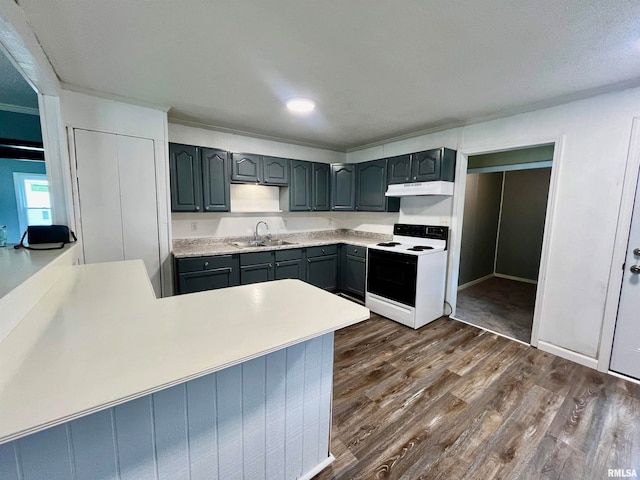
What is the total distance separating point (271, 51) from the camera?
177 cm

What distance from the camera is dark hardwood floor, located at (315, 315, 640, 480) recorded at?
1.51m

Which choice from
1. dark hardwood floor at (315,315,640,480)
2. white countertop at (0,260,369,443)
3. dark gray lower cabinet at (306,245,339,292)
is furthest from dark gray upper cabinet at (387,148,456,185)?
white countertop at (0,260,369,443)

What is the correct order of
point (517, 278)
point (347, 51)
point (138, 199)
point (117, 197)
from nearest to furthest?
1. point (347, 51)
2. point (117, 197)
3. point (138, 199)
4. point (517, 278)

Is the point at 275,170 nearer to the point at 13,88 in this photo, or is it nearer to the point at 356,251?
the point at 356,251

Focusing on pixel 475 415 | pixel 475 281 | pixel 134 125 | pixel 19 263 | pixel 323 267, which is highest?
pixel 134 125

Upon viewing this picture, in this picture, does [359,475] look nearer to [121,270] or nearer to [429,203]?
[121,270]

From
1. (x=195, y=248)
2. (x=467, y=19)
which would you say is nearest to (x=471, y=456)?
(x=467, y=19)

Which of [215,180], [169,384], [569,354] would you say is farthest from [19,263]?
[569,354]

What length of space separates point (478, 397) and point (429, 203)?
7.52ft

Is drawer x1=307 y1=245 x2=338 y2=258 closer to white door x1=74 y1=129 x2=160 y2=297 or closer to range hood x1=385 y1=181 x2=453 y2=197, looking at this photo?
range hood x1=385 y1=181 x2=453 y2=197

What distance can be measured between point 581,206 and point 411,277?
165cm

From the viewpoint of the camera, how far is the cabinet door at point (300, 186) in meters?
3.95

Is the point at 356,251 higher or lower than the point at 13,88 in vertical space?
lower

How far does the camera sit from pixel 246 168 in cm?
352
